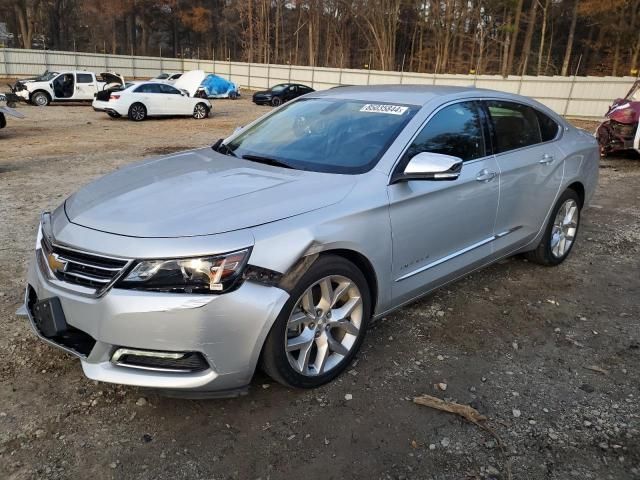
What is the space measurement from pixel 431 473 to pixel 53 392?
2014 millimetres

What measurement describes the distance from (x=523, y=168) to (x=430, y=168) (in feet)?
4.89

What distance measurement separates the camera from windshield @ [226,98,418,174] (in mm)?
3270

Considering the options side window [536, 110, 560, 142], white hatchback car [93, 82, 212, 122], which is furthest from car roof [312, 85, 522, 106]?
white hatchback car [93, 82, 212, 122]

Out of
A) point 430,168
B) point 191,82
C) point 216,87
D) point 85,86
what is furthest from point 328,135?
point 216,87

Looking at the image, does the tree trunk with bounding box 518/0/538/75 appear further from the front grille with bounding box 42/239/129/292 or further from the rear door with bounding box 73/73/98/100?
the front grille with bounding box 42/239/129/292

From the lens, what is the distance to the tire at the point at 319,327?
262 cm

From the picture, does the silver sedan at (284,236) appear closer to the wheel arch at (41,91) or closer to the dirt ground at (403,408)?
the dirt ground at (403,408)

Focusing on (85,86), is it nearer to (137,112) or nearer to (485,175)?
(137,112)

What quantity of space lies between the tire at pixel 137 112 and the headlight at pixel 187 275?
17.3m

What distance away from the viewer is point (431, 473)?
2389 millimetres

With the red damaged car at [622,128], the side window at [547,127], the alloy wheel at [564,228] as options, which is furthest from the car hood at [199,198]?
the red damaged car at [622,128]

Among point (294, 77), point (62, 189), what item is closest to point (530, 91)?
point (294, 77)

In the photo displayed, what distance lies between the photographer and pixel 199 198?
2.76 meters

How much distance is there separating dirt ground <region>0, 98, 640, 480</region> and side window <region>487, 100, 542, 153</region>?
121cm
